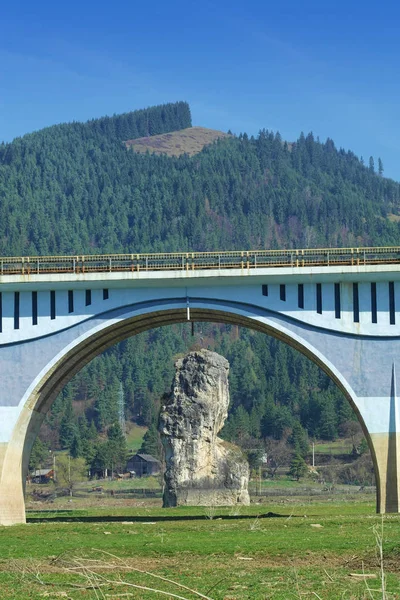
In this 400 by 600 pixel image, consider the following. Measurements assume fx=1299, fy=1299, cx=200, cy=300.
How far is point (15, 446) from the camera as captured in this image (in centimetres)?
4253

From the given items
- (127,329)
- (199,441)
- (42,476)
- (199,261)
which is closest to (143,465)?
(42,476)

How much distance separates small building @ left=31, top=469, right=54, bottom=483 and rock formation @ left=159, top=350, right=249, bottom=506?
3805 centimetres

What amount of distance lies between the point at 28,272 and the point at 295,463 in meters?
68.0

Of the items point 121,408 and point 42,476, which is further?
point 121,408

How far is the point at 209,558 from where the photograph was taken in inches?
1095

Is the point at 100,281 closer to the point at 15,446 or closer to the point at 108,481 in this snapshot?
the point at 15,446

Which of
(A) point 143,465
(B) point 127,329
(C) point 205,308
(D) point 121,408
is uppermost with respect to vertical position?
(C) point 205,308

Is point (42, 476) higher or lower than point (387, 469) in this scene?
lower

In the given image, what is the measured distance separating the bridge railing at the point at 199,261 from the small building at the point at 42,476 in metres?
71.4

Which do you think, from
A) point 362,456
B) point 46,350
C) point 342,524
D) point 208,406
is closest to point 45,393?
point 46,350

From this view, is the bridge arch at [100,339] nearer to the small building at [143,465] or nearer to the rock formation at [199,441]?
the rock formation at [199,441]

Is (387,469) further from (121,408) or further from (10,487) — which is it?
(121,408)

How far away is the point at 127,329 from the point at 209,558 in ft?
57.9

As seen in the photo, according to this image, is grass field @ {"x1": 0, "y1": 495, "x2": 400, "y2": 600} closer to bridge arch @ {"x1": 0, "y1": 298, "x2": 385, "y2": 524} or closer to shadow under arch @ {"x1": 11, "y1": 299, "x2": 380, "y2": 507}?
bridge arch @ {"x1": 0, "y1": 298, "x2": 385, "y2": 524}
